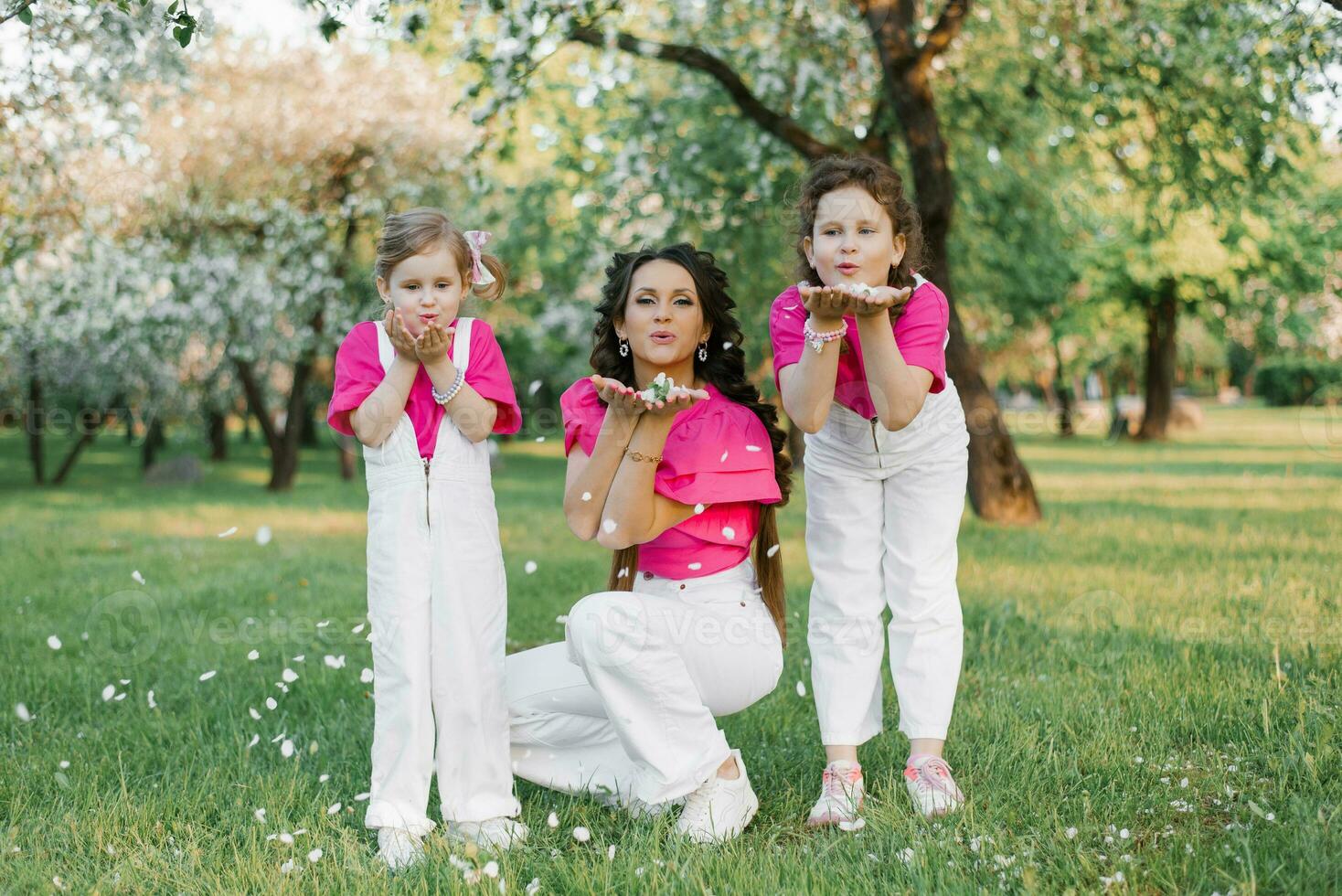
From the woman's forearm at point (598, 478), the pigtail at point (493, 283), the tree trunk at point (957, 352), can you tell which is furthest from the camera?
the tree trunk at point (957, 352)

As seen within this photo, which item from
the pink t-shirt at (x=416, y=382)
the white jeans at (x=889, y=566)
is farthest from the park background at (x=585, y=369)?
the pink t-shirt at (x=416, y=382)

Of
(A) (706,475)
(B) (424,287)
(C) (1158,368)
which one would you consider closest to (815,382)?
(A) (706,475)

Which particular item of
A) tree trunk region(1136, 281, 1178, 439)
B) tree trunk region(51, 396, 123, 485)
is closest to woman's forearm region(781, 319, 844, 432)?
tree trunk region(51, 396, 123, 485)

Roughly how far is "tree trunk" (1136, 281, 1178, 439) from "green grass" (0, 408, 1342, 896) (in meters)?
18.5

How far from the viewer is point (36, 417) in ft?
58.1

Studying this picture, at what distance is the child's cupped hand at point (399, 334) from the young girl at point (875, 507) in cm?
104

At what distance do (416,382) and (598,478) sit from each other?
0.59 m

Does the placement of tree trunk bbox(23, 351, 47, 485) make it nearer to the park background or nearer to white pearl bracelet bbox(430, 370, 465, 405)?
the park background

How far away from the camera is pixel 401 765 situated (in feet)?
9.71

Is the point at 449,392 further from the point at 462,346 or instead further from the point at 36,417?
the point at 36,417

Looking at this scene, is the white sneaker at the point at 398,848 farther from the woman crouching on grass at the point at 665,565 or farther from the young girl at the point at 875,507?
the young girl at the point at 875,507

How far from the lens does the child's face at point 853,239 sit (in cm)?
307

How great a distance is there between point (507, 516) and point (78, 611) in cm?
560

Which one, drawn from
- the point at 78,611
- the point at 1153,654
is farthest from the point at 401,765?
the point at 78,611
